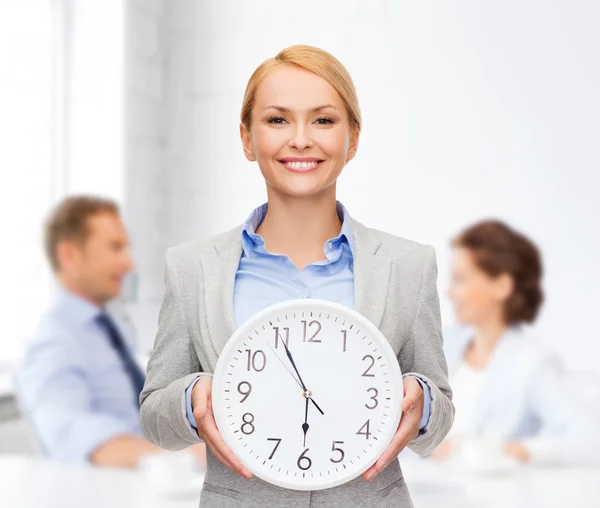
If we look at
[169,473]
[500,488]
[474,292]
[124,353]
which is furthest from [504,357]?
[169,473]

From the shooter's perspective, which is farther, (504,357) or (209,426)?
(504,357)

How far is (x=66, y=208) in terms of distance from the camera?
265cm

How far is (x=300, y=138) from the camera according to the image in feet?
3.34

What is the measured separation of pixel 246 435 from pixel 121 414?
1.65 metres

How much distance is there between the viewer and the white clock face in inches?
37.2

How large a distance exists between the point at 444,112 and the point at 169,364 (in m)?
1.82

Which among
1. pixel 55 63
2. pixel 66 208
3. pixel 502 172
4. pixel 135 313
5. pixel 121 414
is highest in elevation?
pixel 55 63

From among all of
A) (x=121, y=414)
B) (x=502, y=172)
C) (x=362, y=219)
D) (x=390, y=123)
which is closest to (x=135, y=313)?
(x=121, y=414)

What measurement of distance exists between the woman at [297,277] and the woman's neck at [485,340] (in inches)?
68.4

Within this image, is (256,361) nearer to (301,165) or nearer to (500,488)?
(301,165)

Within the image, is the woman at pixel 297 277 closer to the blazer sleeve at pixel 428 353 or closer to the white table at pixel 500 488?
the blazer sleeve at pixel 428 353

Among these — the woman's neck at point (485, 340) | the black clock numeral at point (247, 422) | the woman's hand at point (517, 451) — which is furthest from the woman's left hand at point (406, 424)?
the woman's neck at point (485, 340)

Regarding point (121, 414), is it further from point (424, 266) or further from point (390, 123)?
point (424, 266)

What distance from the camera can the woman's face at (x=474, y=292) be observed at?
278 cm
